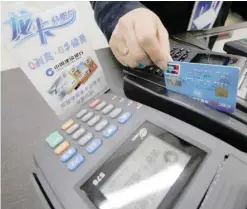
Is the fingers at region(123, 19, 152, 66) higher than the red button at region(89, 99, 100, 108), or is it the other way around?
the fingers at region(123, 19, 152, 66)

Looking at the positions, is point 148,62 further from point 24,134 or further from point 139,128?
point 24,134

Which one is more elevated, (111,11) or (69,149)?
(111,11)

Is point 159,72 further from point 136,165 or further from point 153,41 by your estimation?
point 136,165

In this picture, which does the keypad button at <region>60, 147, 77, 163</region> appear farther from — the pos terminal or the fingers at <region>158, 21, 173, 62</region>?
the fingers at <region>158, 21, 173, 62</region>

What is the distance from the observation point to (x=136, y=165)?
1.01 ft

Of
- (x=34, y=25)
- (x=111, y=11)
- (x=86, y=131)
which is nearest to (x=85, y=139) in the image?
(x=86, y=131)

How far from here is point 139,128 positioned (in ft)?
1.13

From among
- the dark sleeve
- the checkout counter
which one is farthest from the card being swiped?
the dark sleeve

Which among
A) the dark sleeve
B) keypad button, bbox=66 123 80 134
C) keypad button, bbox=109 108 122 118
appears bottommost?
keypad button, bbox=66 123 80 134

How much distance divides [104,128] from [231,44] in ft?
1.08

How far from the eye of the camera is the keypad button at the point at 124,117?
0.35 m

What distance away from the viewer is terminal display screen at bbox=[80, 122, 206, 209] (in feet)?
0.91

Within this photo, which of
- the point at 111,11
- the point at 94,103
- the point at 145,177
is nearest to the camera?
the point at 145,177

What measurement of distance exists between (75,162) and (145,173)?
0.09 metres
